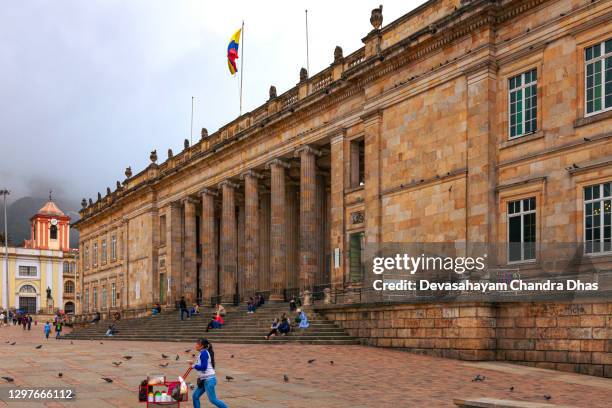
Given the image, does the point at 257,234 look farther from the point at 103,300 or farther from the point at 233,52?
the point at 103,300

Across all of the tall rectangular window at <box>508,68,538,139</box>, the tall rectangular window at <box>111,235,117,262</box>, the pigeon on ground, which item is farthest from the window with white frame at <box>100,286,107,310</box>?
the pigeon on ground

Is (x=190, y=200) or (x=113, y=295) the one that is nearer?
(x=190, y=200)

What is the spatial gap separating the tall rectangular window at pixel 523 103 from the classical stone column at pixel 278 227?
16.5 m

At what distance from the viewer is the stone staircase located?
28469 mm

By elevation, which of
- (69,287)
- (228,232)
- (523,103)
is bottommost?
(69,287)

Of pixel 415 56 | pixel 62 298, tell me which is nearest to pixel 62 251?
pixel 62 298

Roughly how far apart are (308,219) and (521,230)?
14072 millimetres

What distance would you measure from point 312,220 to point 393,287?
381 inches

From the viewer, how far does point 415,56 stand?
2836 cm

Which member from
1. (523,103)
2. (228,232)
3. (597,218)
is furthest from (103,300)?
(597,218)

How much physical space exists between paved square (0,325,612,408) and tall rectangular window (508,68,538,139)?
25.7 ft

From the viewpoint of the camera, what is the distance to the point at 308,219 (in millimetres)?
35906

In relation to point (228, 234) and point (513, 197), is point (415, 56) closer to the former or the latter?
point (513, 197)

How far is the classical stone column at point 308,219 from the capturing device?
35719 mm
